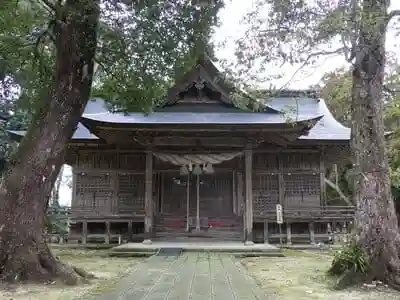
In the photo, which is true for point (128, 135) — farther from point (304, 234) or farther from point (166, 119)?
Answer: point (304, 234)

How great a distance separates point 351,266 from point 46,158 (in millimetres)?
5382

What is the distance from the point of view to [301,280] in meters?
7.54

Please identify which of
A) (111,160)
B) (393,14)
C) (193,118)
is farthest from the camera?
(111,160)

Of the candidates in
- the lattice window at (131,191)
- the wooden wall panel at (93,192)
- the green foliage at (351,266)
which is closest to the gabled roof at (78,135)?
the wooden wall panel at (93,192)

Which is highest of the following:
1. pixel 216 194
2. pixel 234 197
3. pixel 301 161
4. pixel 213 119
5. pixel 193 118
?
pixel 193 118

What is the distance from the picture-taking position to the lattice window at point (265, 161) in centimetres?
1578

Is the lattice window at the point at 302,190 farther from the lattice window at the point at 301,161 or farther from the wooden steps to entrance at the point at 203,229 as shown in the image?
the wooden steps to entrance at the point at 203,229

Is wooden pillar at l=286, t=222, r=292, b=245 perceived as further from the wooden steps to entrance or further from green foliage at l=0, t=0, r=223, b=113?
green foliage at l=0, t=0, r=223, b=113

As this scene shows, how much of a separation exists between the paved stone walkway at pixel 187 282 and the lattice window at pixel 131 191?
19.6 feet

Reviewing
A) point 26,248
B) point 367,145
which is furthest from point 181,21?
point 26,248

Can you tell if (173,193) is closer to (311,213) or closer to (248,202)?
(248,202)

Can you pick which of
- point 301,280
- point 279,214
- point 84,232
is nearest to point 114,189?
point 84,232

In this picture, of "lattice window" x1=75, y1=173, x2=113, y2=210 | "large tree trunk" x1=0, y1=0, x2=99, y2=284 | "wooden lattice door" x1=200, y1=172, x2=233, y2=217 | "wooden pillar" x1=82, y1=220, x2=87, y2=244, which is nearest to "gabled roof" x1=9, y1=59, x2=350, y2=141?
"lattice window" x1=75, y1=173, x2=113, y2=210

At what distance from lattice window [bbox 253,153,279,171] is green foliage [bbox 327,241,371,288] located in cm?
858
